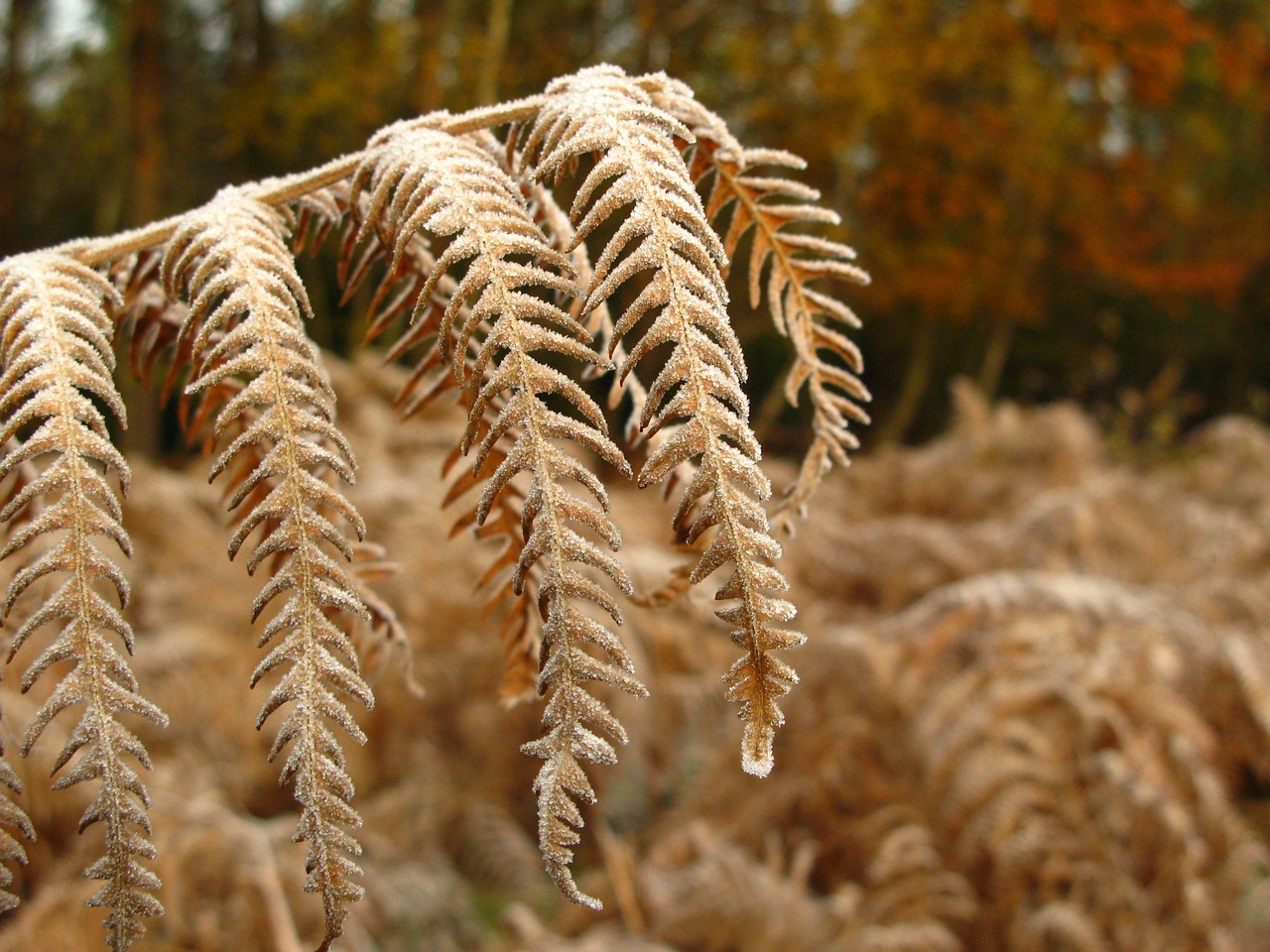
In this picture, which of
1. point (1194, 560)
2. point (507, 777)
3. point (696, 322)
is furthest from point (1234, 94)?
point (696, 322)

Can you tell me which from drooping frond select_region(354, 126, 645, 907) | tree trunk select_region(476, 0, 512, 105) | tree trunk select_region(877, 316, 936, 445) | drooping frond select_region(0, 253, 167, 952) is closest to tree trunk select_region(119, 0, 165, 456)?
tree trunk select_region(476, 0, 512, 105)

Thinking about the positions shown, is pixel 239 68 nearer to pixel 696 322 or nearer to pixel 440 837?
pixel 440 837

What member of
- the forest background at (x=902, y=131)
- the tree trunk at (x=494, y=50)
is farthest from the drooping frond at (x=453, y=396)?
the forest background at (x=902, y=131)

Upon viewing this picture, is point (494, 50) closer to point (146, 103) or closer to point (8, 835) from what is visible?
point (146, 103)

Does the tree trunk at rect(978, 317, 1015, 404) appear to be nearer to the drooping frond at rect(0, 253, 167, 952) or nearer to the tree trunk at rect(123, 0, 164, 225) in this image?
the tree trunk at rect(123, 0, 164, 225)

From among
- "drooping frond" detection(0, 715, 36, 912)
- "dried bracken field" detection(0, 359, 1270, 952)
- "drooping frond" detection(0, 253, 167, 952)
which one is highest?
"drooping frond" detection(0, 253, 167, 952)

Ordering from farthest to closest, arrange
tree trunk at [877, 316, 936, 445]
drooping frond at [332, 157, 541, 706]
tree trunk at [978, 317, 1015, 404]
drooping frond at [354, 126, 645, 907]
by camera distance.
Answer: tree trunk at [978, 317, 1015, 404], tree trunk at [877, 316, 936, 445], drooping frond at [332, 157, 541, 706], drooping frond at [354, 126, 645, 907]
